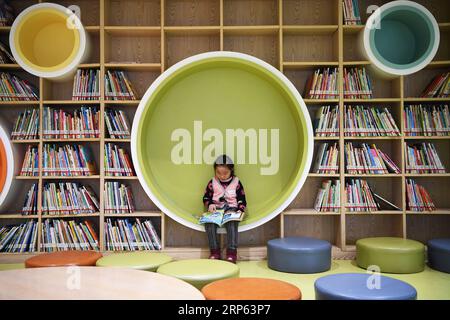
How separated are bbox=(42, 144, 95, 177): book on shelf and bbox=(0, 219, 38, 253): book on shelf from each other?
2.09ft

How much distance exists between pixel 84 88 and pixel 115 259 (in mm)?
2052

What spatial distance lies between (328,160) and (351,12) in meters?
1.65

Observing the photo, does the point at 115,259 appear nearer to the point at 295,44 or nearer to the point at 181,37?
the point at 181,37

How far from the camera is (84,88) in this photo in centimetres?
486

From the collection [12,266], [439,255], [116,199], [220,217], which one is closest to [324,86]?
[220,217]

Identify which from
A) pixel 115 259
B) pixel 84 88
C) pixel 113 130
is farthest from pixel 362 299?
pixel 84 88

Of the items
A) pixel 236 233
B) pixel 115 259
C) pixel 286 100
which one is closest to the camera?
pixel 115 259

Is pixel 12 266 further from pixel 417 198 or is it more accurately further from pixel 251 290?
pixel 417 198

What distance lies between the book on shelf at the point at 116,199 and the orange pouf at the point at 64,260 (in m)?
0.92

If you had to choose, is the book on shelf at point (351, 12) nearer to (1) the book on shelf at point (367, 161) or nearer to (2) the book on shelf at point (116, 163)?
(1) the book on shelf at point (367, 161)

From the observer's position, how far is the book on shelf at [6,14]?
4.88m

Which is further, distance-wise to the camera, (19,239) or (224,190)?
(224,190)

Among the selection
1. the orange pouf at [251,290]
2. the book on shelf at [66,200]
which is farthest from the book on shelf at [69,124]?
the orange pouf at [251,290]

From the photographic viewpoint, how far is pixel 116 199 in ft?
15.8
